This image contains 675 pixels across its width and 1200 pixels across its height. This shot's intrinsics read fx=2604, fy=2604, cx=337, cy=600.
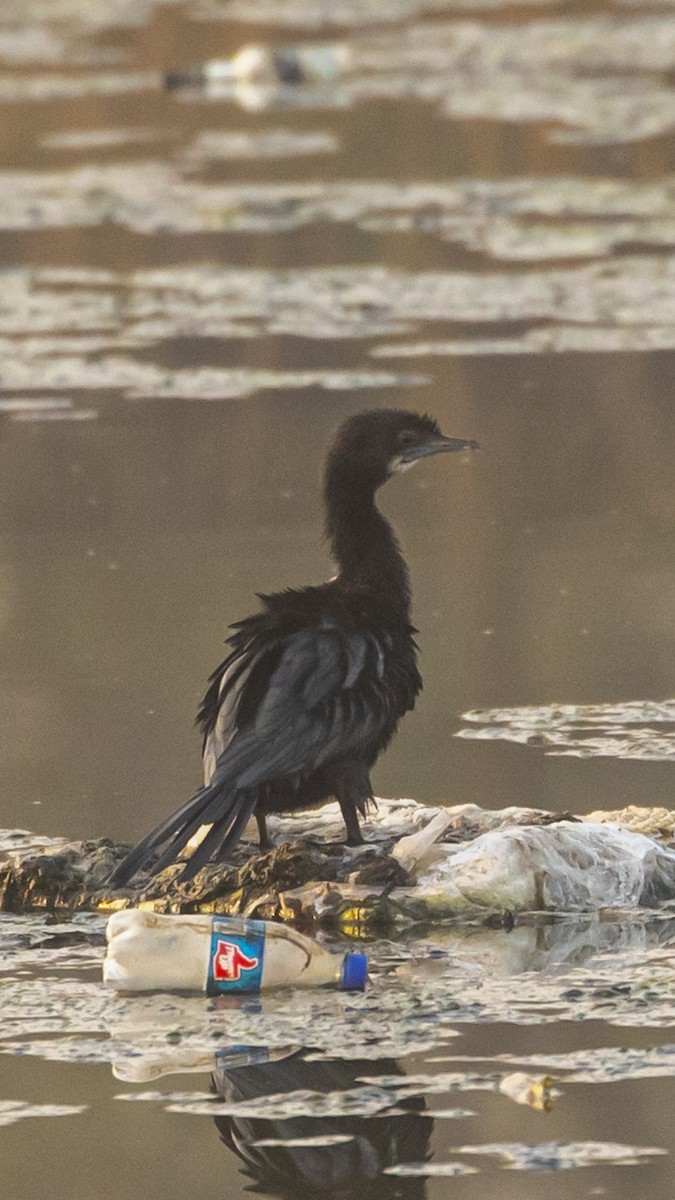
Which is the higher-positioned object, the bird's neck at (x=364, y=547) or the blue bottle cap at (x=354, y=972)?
the bird's neck at (x=364, y=547)

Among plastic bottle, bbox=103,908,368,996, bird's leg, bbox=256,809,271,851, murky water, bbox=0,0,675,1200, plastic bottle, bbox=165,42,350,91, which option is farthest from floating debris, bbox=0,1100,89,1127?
plastic bottle, bbox=165,42,350,91

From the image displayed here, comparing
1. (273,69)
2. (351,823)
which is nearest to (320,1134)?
(351,823)

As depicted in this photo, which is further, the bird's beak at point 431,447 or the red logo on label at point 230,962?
the bird's beak at point 431,447

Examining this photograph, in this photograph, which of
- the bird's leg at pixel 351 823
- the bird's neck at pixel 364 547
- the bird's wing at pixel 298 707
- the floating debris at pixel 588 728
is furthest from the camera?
the floating debris at pixel 588 728

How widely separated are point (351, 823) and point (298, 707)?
353mm

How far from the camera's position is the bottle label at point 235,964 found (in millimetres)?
5301

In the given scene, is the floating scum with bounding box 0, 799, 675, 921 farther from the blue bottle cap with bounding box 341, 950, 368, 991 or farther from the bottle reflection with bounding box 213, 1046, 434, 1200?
the bottle reflection with bounding box 213, 1046, 434, 1200

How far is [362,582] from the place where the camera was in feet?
21.5

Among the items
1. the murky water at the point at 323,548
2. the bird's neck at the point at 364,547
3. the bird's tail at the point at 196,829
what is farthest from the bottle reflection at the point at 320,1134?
the bird's neck at the point at 364,547

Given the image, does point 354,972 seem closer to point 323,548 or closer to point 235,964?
point 235,964

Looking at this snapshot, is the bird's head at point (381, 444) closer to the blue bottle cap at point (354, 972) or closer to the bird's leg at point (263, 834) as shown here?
the bird's leg at point (263, 834)

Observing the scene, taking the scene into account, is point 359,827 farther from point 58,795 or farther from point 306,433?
point 306,433

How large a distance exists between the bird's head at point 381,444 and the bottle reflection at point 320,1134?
2186 mm

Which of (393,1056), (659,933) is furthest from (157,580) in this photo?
(393,1056)
